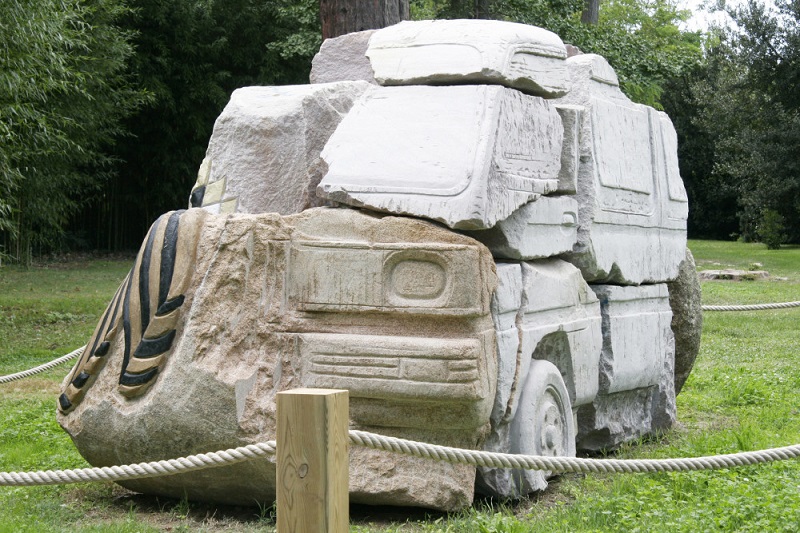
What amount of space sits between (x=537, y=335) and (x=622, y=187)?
128 centimetres

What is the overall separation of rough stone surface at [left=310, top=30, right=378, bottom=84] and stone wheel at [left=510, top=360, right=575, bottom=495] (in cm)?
186

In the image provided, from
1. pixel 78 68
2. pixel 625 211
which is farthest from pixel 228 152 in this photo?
pixel 78 68

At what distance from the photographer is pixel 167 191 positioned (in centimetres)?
1762

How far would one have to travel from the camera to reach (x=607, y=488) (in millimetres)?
4258

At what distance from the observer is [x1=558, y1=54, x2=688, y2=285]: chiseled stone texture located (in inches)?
189

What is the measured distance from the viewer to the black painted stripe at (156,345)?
148 inches

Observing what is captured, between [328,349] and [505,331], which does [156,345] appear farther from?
[505,331]

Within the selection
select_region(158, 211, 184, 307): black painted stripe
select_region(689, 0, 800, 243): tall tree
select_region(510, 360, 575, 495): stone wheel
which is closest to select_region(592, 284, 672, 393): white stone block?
select_region(510, 360, 575, 495): stone wheel

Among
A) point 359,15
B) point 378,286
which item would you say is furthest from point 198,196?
point 359,15

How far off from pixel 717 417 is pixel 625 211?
5.54 ft

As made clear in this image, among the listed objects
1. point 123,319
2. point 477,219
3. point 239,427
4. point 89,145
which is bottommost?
point 239,427

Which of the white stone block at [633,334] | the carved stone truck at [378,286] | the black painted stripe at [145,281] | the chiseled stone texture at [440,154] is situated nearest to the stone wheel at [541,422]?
the carved stone truck at [378,286]

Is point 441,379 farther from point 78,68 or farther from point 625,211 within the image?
point 78,68

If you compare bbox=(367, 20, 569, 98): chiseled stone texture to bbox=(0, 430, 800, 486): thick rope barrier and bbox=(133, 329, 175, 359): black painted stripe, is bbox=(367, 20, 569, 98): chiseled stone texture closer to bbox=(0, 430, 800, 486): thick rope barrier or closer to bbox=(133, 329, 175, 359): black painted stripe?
bbox=(133, 329, 175, 359): black painted stripe
